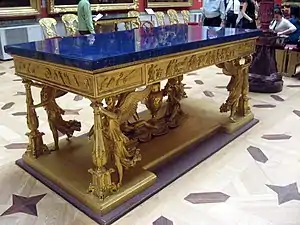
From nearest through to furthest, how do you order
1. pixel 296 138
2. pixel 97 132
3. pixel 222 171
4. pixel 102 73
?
pixel 102 73 < pixel 97 132 < pixel 222 171 < pixel 296 138

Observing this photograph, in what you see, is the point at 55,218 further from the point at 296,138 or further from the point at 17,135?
the point at 296,138

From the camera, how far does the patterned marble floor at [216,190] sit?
198 centimetres

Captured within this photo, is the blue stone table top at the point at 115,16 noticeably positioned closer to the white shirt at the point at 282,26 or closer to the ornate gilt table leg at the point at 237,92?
the white shirt at the point at 282,26

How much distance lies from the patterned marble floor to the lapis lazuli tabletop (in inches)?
35.8

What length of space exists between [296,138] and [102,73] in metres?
2.15

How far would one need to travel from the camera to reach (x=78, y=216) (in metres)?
2.00

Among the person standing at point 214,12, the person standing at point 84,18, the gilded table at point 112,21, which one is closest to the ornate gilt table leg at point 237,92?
the person standing at point 84,18

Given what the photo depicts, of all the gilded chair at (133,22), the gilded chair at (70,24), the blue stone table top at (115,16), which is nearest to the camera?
the gilded chair at (70,24)

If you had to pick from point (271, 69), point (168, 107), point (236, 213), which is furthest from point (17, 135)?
point (271, 69)

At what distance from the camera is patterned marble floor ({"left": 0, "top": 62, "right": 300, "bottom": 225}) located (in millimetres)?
1981

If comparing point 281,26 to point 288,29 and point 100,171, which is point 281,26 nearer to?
point 288,29

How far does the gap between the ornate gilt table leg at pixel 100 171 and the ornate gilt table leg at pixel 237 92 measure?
1542mm

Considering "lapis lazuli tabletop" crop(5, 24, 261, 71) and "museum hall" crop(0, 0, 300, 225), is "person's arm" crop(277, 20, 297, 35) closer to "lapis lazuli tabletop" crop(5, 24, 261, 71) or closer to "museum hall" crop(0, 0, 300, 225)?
"museum hall" crop(0, 0, 300, 225)

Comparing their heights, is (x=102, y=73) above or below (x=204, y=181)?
above
